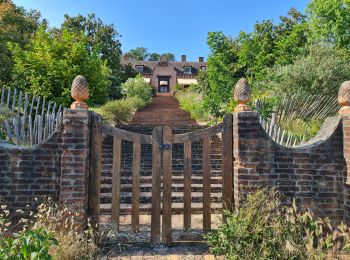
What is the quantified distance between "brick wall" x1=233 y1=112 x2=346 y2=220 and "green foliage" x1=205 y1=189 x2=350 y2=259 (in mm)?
273

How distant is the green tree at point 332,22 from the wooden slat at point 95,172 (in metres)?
16.5

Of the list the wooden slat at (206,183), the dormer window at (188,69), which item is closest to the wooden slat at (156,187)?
the wooden slat at (206,183)

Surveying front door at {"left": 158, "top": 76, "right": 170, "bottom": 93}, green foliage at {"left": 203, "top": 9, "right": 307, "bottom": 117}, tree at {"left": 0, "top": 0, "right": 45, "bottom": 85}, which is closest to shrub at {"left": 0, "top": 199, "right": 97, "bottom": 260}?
green foliage at {"left": 203, "top": 9, "right": 307, "bottom": 117}

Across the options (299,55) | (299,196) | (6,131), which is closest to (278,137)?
(299,196)

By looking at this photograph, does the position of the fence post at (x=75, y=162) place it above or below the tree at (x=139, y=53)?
below

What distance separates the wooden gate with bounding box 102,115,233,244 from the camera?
13.1ft

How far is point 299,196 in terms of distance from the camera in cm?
404

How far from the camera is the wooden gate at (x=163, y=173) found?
13.1 ft

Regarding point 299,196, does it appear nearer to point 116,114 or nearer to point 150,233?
point 150,233

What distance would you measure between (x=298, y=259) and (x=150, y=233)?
1913mm

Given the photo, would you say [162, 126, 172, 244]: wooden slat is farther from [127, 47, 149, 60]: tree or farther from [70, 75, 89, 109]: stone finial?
[127, 47, 149, 60]: tree

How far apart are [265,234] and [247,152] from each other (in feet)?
3.45

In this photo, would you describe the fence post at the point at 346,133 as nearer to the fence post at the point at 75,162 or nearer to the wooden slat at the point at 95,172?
the wooden slat at the point at 95,172

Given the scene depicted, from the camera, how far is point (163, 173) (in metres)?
4.07
